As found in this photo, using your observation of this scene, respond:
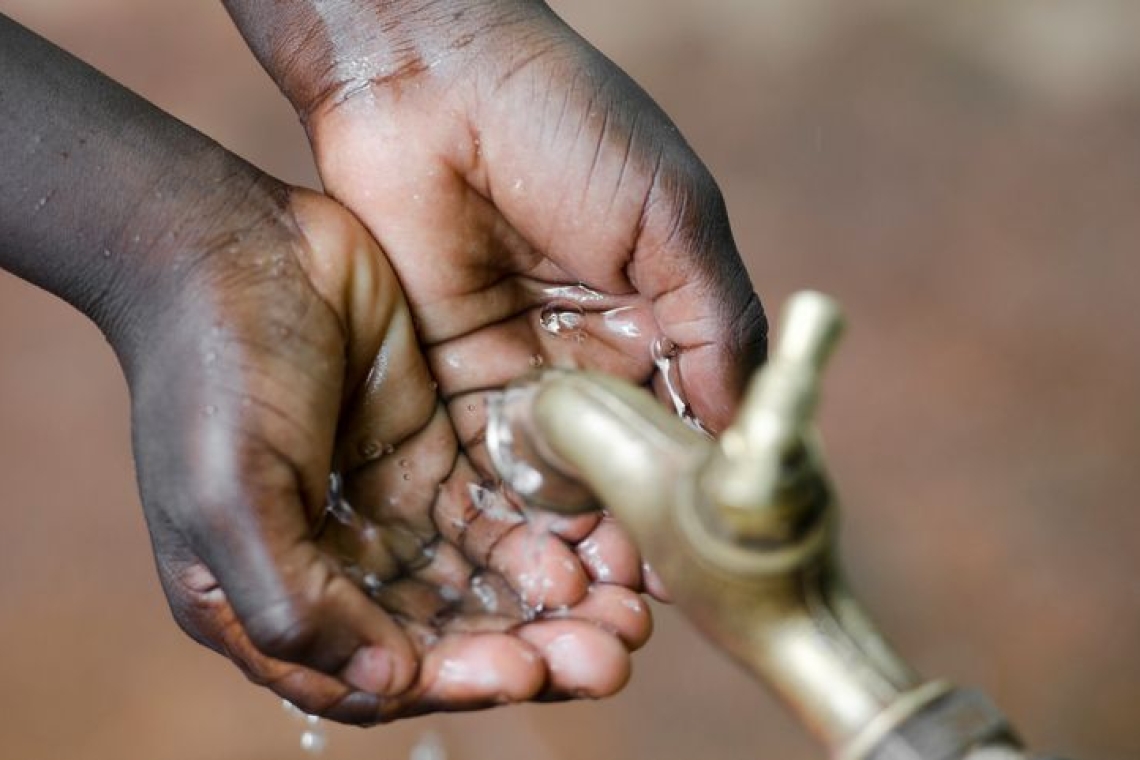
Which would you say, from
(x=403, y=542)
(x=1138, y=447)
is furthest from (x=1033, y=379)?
(x=403, y=542)

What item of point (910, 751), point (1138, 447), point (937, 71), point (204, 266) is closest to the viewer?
point (910, 751)

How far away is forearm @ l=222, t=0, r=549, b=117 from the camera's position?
0.96 m

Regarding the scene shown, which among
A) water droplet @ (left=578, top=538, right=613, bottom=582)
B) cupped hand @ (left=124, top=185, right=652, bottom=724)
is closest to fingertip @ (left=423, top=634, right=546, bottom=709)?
cupped hand @ (left=124, top=185, right=652, bottom=724)

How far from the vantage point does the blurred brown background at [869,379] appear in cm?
137

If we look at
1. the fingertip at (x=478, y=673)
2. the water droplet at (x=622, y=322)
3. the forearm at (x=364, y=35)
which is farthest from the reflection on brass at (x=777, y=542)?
the forearm at (x=364, y=35)

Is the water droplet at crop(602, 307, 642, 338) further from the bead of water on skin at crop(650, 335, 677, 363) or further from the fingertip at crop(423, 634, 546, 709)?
the fingertip at crop(423, 634, 546, 709)

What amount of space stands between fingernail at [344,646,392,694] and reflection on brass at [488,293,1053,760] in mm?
150

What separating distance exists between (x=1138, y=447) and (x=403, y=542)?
3.15ft

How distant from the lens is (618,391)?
0.70 meters

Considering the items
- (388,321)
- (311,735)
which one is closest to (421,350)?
(388,321)

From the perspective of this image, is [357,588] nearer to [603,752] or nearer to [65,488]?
[603,752]

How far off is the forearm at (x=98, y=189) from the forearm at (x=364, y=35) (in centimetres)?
12

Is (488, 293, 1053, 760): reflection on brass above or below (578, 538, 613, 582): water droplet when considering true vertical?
above

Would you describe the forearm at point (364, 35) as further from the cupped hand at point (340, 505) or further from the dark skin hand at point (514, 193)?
the cupped hand at point (340, 505)
